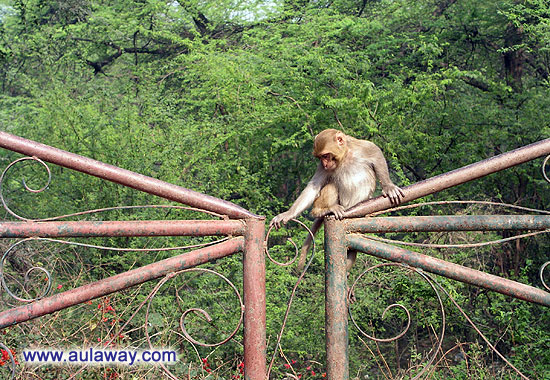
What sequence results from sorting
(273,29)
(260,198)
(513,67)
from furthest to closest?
(273,29) → (513,67) → (260,198)

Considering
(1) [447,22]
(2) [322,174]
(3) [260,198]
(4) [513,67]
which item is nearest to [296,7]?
(1) [447,22]

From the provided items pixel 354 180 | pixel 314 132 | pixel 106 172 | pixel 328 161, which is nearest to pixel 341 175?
pixel 354 180

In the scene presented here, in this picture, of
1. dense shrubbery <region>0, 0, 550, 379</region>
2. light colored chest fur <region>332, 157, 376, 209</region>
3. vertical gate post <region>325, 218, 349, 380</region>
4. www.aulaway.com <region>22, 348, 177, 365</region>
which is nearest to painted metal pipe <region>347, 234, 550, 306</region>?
vertical gate post <region>325, 218, 349, 380</region>

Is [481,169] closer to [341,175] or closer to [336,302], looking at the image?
[336,302]

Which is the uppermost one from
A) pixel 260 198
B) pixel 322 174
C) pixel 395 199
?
pixel 395 199

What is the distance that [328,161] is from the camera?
3.13 meters

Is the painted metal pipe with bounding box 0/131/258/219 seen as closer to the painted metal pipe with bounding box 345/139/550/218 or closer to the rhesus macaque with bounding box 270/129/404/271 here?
the painted metal pipe with bounding box 345/139/550/218

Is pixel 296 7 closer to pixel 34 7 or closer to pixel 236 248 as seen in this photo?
pixel 34 7

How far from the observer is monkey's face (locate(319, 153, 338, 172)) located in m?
3.10

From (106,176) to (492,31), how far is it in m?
8.51

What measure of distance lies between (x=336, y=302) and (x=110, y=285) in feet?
2.03

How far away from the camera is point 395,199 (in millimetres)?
1655

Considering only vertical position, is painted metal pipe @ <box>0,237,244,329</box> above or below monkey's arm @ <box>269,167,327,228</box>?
above

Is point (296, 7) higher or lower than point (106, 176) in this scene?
higher
